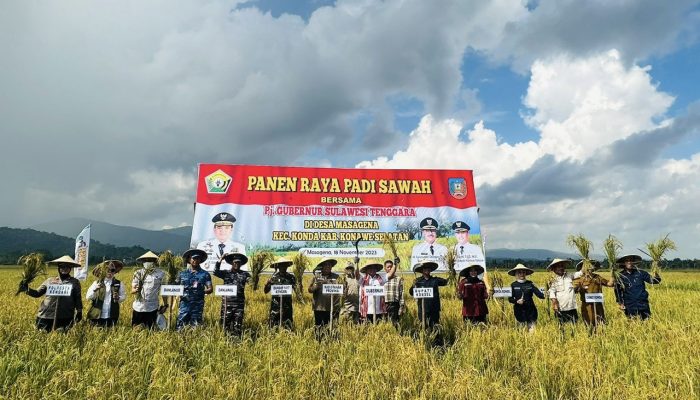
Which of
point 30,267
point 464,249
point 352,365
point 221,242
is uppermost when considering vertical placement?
point 221,242

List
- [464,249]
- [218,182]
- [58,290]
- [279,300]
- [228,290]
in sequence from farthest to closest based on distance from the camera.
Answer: [464,249], [218,182], [279,300], [228,290], [58,290]

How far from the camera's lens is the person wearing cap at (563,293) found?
7.82 metres

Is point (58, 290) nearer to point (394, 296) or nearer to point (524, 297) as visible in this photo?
point (394, 296)

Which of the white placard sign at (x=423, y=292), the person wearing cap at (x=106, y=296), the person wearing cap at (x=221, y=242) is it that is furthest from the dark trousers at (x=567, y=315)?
the person wearing cap at (x=221, y=242)

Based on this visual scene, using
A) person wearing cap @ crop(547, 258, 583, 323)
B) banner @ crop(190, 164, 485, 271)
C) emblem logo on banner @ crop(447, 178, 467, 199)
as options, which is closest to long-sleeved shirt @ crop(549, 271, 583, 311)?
person wearing cap @ crop(547, 258, 583, 323)

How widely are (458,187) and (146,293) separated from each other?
47.4ft

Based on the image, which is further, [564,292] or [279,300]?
[279,300]

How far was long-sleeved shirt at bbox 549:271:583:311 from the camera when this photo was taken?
7824mm

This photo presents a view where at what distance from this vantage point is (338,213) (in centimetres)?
1772

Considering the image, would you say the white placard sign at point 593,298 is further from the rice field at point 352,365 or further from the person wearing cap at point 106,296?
the person wearing cap at point 106,296

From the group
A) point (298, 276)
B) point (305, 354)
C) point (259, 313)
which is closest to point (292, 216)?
point (298, 276)

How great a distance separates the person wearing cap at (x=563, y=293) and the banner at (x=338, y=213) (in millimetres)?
8809

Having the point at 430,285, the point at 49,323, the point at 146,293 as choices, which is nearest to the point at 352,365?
the point at 430,285

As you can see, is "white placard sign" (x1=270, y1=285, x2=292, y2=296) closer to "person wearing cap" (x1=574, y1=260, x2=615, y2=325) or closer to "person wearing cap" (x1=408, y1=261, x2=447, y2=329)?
"person wearing cap" (x1=408, y1=261, x2=447, y2=329)
